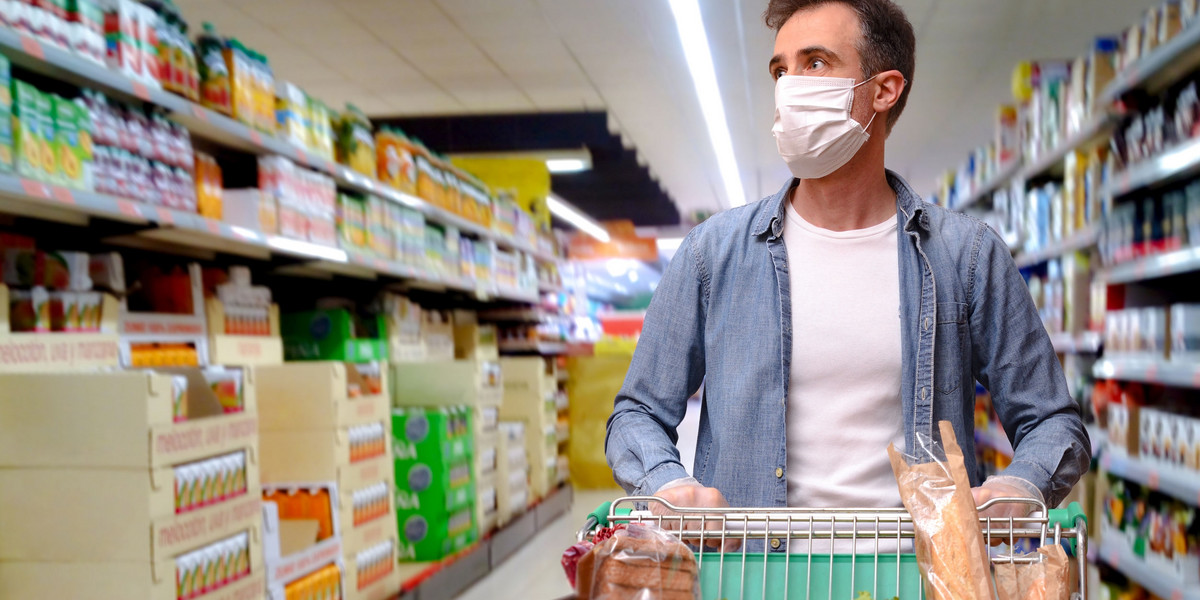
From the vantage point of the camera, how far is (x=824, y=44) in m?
1.62

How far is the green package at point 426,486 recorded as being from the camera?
4629 millimetres

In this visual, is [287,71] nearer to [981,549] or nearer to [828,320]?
[828,320]

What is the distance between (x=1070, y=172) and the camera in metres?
4.14

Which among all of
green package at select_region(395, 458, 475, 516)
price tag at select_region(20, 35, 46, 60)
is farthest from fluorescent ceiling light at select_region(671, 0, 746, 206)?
price tag at select_region(20, 35, 46, 60)

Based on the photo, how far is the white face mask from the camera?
1.65m

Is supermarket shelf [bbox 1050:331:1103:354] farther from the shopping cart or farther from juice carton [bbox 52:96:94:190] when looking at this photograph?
juice carton [bbox 52:96:94:190]

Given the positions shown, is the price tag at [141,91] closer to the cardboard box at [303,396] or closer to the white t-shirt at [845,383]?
the cardboard box at [303,396]

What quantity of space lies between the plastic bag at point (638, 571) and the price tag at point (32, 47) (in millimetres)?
2060

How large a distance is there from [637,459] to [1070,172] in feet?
11.1

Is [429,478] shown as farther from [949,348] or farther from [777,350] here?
[949,348]

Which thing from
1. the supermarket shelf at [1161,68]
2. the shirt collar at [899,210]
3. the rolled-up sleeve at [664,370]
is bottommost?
the rolled-up sleeve at [664,370]

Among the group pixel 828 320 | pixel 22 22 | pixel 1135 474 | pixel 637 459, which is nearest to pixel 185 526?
pixel 22 22

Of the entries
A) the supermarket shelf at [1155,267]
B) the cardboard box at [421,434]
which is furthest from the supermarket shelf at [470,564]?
the supermarket shelf at [1155,267]

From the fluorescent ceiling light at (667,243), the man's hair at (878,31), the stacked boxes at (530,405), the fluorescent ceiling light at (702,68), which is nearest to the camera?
the man's hair at (878,31)
